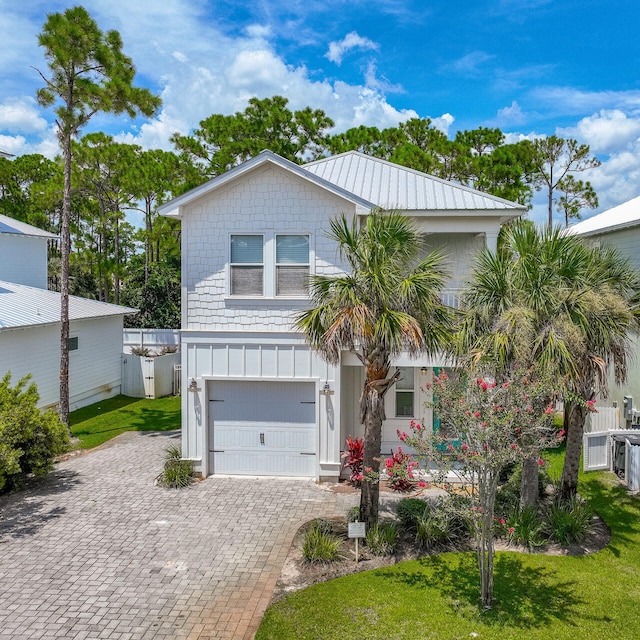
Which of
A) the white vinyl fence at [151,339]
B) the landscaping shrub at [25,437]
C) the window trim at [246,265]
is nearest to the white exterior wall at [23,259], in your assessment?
the white vinyl fence at [151,339]

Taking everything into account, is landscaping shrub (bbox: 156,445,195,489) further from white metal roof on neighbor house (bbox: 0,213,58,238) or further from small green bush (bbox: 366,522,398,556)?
white metal roof on neighbor house (bbox: 0,213,58,238)

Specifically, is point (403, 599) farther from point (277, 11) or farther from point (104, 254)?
point (104, 254)

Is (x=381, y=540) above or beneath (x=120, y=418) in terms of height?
beneath

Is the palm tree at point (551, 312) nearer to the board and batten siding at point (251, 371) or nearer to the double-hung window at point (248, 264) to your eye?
the board and batten siding at point (251, 371)

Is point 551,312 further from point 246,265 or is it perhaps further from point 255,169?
point 255,169

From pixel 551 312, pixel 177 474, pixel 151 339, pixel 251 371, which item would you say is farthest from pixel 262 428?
pixel 151 339

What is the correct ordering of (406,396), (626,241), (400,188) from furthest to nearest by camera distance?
(626,241), (400,188), (406,396)
